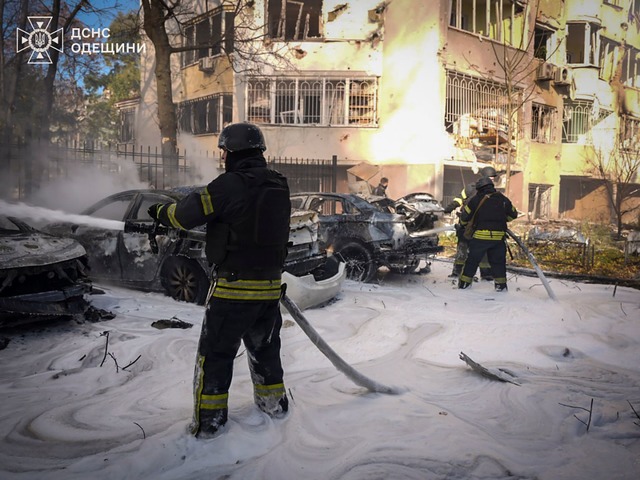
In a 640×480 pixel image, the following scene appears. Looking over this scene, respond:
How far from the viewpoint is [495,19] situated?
61.6 feet

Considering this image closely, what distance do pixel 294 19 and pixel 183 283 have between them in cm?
1467

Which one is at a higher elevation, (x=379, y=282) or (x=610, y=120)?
(x=610, y=120)

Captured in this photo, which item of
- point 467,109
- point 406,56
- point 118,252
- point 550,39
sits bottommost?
point 118,252

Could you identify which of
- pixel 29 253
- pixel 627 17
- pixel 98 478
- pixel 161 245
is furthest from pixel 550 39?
pixel 98 478

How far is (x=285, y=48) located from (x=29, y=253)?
1389 cm

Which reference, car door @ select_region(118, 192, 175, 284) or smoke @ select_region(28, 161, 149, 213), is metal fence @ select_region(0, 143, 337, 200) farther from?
car door @ select_region(118, 192, 175, 284)

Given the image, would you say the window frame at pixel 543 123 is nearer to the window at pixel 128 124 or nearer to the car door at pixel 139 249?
the window at pixel 128 124

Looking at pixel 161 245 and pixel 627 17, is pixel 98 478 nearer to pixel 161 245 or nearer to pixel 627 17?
pixel 161 245

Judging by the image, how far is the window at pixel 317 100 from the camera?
16797 millimetres

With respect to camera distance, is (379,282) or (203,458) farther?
(379,282)

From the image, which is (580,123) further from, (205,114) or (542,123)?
(205,114)

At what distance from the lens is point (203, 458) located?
9.06 feet

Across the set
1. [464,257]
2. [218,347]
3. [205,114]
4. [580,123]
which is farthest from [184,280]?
Answer: [580,123]

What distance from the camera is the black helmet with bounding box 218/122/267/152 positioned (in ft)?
10.1
